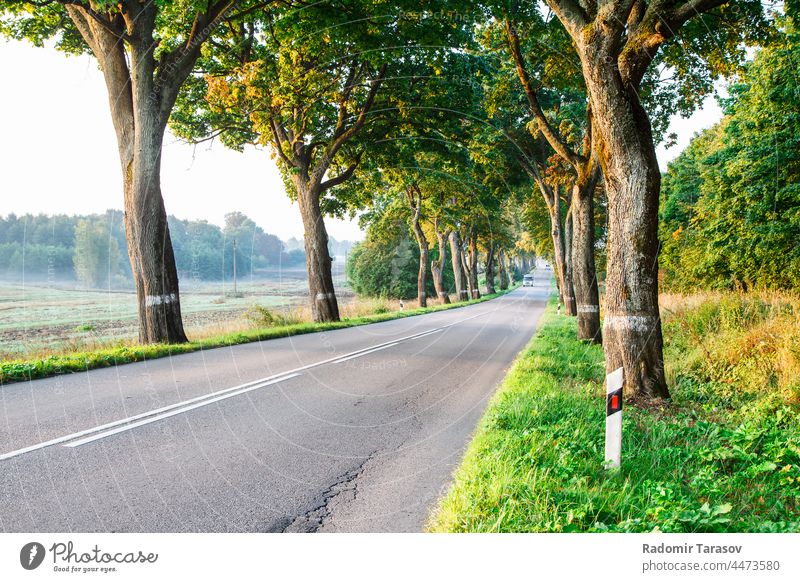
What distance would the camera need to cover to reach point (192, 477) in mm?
3814

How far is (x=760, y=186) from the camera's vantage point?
17.2 m

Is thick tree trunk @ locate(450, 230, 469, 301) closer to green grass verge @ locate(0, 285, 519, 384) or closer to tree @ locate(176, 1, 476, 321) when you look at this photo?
tree @ locate(176, 1, 476, 321)

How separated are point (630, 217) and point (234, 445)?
19.3 feet

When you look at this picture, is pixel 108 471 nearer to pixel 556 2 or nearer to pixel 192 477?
pixel 192 477

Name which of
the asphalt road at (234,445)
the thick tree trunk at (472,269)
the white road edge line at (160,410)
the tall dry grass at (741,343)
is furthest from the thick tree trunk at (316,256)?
the thick tree trunk at (472,269)

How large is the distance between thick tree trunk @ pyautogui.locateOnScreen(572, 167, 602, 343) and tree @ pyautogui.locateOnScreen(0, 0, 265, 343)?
1001cm

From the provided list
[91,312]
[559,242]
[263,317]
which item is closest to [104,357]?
[263,317]

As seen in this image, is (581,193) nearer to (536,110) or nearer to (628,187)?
(536,110)

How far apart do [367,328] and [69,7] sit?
12083mm

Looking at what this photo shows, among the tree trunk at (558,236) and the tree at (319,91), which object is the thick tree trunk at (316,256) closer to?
the tree at (319,91)

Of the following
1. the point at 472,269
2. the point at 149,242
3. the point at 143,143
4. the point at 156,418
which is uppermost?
the point at 143,143

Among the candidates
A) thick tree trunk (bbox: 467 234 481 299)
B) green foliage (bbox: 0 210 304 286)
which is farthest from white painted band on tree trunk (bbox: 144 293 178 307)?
thick tree trunk (bbox: 467 234 481 299)
